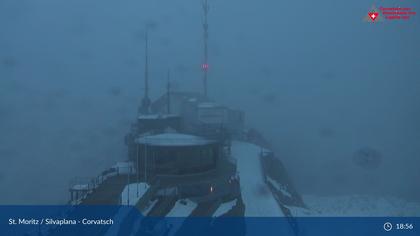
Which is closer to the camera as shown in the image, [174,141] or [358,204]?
[174,141]

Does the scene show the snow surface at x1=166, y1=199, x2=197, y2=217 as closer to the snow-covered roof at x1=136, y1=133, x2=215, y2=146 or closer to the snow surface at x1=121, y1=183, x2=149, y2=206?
the snow surface at x1=121, y1=183, x2=149, y2=206

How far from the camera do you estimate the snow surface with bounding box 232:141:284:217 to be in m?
11.5

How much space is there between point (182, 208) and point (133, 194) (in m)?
1.45

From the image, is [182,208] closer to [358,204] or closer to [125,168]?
[125,168]

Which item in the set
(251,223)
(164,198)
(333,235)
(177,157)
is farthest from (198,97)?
(333,235)

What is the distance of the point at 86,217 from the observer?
704 cm

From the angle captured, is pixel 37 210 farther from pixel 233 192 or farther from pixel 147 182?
pixel 233 192

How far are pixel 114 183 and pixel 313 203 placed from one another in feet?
54.3

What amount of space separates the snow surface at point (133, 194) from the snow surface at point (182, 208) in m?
0.91

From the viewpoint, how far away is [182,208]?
1003 centimetres

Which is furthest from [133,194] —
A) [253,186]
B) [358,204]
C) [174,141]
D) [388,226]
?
[358,204]

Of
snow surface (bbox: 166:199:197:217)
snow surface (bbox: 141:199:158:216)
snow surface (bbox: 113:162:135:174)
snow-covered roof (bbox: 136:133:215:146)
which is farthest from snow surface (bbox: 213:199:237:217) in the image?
snow surface (bbox: 113:162:135:174)

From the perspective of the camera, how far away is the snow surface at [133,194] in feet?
28.4

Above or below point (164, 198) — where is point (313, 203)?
below
